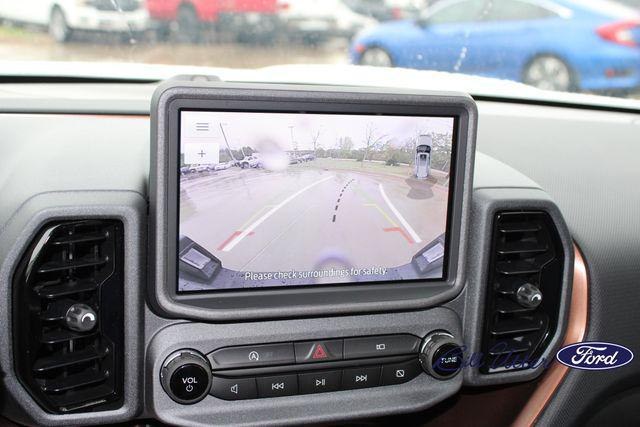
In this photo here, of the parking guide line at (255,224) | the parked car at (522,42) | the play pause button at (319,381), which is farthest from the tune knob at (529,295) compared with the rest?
the parked car at (522,42)

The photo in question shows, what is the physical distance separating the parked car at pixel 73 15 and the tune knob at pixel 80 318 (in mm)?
1080

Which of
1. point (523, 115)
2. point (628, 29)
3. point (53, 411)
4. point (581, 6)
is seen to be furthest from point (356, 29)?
point (53, 411)

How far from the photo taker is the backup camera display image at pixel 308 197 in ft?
6.00

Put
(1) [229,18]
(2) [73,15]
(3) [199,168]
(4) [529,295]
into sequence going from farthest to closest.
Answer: (1) [229,18] → (2) [73,15] → (4) [529,295] → (3) [199,168]

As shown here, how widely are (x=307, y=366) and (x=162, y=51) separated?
4.13ft

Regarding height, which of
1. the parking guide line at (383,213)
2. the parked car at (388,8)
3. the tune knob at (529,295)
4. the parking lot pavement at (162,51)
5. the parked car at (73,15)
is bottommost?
the tune knob at (529,295)

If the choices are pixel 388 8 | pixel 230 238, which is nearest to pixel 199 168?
pixel 230 238

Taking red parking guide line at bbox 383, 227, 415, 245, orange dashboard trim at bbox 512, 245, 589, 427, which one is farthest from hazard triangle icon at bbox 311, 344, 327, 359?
orange dashboard trim at bbox 512, 245, 589, 427

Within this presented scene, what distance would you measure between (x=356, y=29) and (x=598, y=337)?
4.60ft

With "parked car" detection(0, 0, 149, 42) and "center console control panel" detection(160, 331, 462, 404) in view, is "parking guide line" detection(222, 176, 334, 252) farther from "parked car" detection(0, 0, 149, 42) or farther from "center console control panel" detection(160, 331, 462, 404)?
"parked car" detection(0, 0, 149, 42)

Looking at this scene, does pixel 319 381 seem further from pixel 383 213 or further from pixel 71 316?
pixel 71 316

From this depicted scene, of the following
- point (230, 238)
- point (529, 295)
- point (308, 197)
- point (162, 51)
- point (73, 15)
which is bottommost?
point (529, 295)

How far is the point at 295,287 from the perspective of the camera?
6.46ft

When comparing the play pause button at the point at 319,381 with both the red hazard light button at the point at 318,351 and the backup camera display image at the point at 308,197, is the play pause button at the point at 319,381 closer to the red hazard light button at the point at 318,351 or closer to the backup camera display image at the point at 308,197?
the red hazard light button at the point at 318,351
